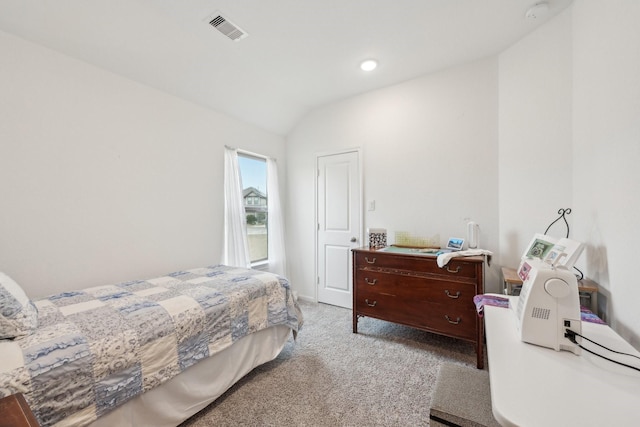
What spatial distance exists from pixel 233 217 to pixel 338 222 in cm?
132

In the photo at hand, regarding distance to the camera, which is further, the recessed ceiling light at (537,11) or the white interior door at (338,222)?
the white interior door at (338,222)

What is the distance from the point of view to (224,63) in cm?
240

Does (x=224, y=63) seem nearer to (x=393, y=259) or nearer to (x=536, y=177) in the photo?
(x=393, y=259)

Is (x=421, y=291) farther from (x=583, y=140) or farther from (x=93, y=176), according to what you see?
(x=93, y=176)

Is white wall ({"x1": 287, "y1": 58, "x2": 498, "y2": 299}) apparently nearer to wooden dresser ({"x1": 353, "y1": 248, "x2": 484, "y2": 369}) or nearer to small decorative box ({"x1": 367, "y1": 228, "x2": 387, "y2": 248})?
small decorative box ({"x1": 367, "y1": 228, "x2": 387, "y2": 248})

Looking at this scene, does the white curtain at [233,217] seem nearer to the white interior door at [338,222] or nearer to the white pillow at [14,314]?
the white interior door at [338,222]

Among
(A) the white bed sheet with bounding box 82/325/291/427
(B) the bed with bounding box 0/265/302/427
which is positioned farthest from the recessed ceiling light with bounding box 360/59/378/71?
(A) the white bed sheet with bounding box 82/325/291/427

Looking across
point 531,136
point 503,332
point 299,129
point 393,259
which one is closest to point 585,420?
point 503,332

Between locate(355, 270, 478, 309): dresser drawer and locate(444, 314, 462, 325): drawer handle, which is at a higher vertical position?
locate(355, 270, 478, 309): dresser drawer

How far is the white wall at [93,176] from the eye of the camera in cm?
171

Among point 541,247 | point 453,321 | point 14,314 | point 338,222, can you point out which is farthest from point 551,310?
point 338,222

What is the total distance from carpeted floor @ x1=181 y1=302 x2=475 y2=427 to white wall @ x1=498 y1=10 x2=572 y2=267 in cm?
119

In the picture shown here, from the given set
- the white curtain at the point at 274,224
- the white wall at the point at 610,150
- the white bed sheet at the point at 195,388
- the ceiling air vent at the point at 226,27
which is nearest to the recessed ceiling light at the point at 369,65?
the ceiling air vent at the point at 226,27

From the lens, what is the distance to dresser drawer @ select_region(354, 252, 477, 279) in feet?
6.68
